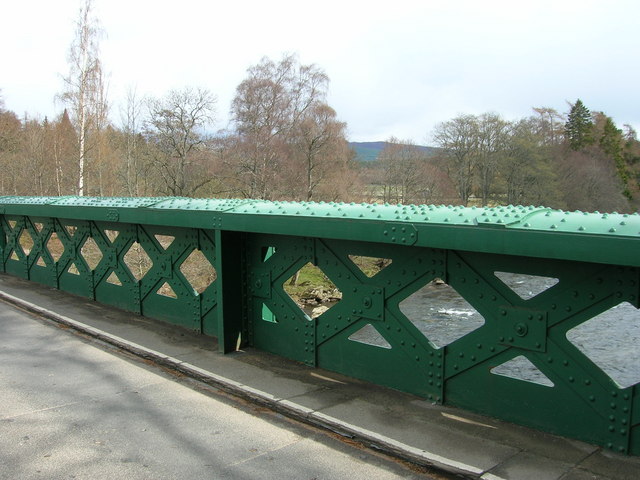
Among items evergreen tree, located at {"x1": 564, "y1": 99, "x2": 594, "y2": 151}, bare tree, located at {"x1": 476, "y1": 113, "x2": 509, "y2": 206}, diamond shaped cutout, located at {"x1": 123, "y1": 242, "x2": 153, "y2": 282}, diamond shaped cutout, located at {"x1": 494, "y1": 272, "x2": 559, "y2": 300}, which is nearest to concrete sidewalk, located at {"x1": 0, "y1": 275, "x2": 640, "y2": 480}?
diamond shaped cutout, located at {"x1": 123, "y1": 242, "x2": 153, "y2": 282}

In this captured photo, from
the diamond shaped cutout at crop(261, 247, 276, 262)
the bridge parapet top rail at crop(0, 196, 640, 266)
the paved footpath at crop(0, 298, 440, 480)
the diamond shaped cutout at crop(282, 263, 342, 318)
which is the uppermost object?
the bridge parapet top rail at crop(0, 196, 640, 266)

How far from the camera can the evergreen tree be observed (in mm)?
64375

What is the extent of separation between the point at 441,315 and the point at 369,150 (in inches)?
1168

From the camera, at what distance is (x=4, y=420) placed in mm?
4250

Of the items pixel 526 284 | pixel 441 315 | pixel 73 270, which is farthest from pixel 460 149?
pixel 73 270

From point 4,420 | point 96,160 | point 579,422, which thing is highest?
point 96,160

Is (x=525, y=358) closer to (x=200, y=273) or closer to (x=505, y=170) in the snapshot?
(x=200, y=273)

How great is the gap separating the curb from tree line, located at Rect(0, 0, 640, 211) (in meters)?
22.0

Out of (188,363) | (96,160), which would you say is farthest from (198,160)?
(188,363)

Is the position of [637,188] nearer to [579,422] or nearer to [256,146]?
[256,146]

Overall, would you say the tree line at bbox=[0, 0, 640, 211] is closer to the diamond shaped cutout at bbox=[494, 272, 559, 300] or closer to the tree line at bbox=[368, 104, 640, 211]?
the tree line at bbox=[368, 104, 640, 211]

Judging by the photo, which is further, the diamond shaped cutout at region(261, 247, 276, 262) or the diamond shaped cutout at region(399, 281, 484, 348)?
the diamond shaped cutout at region(399, 281, 484, 348)

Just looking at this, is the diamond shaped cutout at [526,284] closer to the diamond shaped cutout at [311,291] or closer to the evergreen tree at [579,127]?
the diamond shaped cutout at [311,291]

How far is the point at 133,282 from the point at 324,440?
4.72 metres
